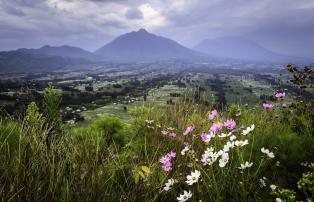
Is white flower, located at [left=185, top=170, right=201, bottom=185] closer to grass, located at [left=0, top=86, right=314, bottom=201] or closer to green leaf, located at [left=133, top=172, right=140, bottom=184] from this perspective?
grass, located at [left=0, top=86, right=314, bottom=201]

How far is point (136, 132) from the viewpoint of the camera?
22.8ft

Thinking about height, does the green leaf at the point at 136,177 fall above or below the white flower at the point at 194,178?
below

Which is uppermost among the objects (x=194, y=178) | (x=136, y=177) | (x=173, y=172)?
(x=194, y=178)

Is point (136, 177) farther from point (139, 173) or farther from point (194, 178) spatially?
point (194, 178)

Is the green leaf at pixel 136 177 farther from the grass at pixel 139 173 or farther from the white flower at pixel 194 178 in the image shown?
the white flower at pixel 194 178

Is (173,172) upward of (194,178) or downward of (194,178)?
downward

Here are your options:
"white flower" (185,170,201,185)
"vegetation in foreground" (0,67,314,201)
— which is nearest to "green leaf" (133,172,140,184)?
"vegetation in foreground" (0,67,314,201)

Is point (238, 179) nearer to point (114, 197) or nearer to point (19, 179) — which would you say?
point (114, 197)

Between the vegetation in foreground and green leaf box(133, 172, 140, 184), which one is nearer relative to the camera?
the vegetation in foreground

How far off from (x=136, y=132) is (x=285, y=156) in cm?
389

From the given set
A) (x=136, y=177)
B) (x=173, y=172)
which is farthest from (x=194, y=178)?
(x=173, y=172)

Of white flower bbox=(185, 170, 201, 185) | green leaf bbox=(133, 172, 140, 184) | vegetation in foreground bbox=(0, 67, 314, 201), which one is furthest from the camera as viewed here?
green leaf bbox=(133, 172, 140, 184)

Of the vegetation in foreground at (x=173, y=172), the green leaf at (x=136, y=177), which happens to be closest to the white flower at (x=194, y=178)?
the vegetation in foreground at (x=173, y=172)

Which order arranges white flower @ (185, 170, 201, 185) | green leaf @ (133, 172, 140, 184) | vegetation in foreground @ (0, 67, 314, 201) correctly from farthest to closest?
green leaf @ (133, 172, 140, 184), vegetation in foreground @ (0, 67, 314, 201), white flower @ (185, 170, 201, 185)
